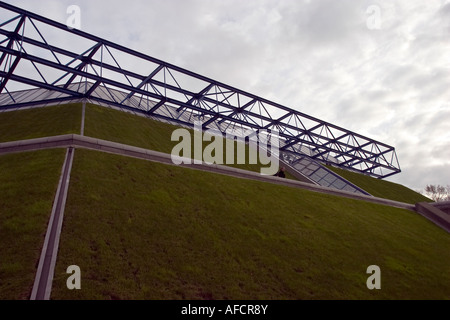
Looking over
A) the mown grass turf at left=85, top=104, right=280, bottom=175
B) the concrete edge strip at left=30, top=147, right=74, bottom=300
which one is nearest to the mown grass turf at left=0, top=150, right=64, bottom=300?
the concrete edge strip at left=30, top=147, right=74, bottom=300

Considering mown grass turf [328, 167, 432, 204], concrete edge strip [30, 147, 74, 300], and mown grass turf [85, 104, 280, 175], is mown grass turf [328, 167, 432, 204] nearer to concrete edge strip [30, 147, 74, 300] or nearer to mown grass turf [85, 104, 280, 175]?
mown grass turf [85, 104, 280, 175]

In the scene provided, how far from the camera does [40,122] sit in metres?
22.0

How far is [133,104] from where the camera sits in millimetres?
35500

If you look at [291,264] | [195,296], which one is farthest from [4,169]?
[291,264]

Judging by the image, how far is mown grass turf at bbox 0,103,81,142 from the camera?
Answer: 19.3 metres

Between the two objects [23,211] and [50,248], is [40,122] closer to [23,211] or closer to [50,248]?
[23,211]

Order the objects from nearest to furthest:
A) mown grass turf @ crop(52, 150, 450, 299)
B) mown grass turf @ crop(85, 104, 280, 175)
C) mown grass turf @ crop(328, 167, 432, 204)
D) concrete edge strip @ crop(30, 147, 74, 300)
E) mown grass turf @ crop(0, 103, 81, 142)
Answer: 1. concrete edge strip @ crop(30, 147, 74, 300)
2. mown grass turf @ crop(52, 150, 450, 299)
3. mown grass turf @ crop(0, 103, 81, 142)
4. mown grass turf @ crop(85, 104, 280, 175)
5. mown grass turf @ crop(328, 167, 432, 204)

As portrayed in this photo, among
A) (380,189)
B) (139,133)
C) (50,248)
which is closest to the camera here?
(50,248)

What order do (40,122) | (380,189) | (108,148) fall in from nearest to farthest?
(108,148), (40,122), (380,189)

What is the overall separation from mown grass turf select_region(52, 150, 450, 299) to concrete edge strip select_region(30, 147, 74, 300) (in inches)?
7.5

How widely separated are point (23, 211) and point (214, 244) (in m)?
6.22

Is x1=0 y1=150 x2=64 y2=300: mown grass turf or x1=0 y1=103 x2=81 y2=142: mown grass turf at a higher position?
x1=0 y1=103 x2=81 y2=142: mown grass turf

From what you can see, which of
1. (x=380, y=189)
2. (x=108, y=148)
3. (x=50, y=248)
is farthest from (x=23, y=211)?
(x=380, y=189)

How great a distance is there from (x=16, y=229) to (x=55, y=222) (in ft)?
3.25
